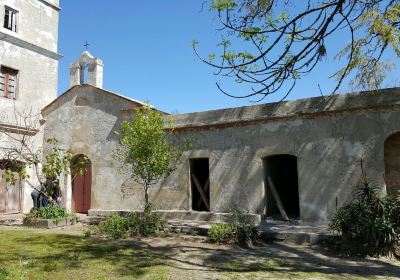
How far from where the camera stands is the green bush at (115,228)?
10.1m

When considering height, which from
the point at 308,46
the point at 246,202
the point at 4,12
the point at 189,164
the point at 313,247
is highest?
the point at 4,12

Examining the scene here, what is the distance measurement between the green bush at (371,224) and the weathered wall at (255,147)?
1865mm

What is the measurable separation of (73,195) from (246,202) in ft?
26.2

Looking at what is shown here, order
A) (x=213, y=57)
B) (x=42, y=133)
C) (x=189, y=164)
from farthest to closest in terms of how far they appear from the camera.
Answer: (x=42, y=133)
(x=189, y=164)
(x=213, y=57)

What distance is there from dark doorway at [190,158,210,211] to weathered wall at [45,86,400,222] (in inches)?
14.3

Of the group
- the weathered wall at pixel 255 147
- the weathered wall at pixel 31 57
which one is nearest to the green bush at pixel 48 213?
the weathered wall at pixel 255 147

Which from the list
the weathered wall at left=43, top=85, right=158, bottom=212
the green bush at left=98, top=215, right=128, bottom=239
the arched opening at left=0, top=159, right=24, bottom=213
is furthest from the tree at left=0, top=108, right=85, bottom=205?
the green bush at left=98, top=215, right=128, bottom=239

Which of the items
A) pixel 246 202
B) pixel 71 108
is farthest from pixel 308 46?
pixel 71 108

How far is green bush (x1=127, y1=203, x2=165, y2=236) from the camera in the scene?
1032 cm

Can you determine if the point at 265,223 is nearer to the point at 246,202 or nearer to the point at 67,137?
the point at 246,202

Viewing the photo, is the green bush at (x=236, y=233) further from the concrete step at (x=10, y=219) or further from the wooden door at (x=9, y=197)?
the wooden door at (x=9, y=197)

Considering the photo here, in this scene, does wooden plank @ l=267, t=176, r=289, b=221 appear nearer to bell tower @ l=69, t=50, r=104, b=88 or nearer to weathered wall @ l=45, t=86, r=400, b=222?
weathered wall @ l=45, t=86, r=400, b=222

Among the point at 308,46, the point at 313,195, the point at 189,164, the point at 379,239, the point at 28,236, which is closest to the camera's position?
the point at 308,46

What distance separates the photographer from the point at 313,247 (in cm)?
902
